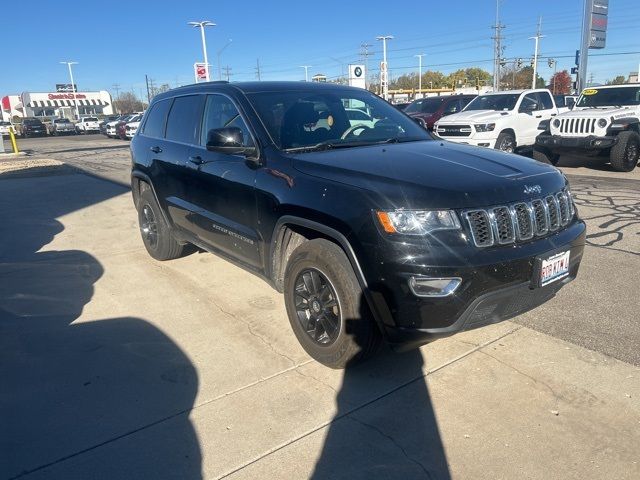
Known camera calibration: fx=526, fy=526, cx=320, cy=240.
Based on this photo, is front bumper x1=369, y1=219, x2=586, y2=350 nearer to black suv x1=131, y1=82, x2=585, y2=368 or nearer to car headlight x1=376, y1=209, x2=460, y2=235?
black suv x1=131, y1=82, x2=585, y2=368

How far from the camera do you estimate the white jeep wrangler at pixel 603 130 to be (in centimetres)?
1123

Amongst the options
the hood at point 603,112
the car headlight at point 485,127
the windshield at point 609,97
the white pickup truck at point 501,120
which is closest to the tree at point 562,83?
the white pickup truck at point 501,120

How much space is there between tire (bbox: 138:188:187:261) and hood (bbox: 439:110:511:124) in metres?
8.95

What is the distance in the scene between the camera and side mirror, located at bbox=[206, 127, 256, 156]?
370 cm

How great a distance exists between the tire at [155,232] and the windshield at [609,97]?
35.9 feet

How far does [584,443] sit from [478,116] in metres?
11.3

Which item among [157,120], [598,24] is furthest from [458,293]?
[598,24]

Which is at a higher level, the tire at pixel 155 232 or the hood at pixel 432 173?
the hood at pixel 432 173

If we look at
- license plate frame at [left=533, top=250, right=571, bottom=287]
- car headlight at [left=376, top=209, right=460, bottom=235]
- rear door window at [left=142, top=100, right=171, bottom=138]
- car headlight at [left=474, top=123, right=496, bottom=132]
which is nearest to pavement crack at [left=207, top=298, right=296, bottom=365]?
car headlight at [left=376, top=209, right=460, bottom=235]

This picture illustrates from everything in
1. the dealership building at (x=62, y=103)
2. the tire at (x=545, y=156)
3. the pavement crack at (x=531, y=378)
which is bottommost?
the pavement crack at (x=531, y=378)

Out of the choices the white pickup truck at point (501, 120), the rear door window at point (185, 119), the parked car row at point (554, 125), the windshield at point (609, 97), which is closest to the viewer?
the rear door window at point (185, 119)

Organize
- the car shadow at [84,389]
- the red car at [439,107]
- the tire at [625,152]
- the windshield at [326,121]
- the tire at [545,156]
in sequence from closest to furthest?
the car shadow at [84,389], the windshield at [326,121], the tire at [625,152], the tire at [545,156], the red car at [439,107]

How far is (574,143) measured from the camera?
11484 millimetres

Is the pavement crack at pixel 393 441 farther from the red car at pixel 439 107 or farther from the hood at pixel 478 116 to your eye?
the red car at pixel 439 107
